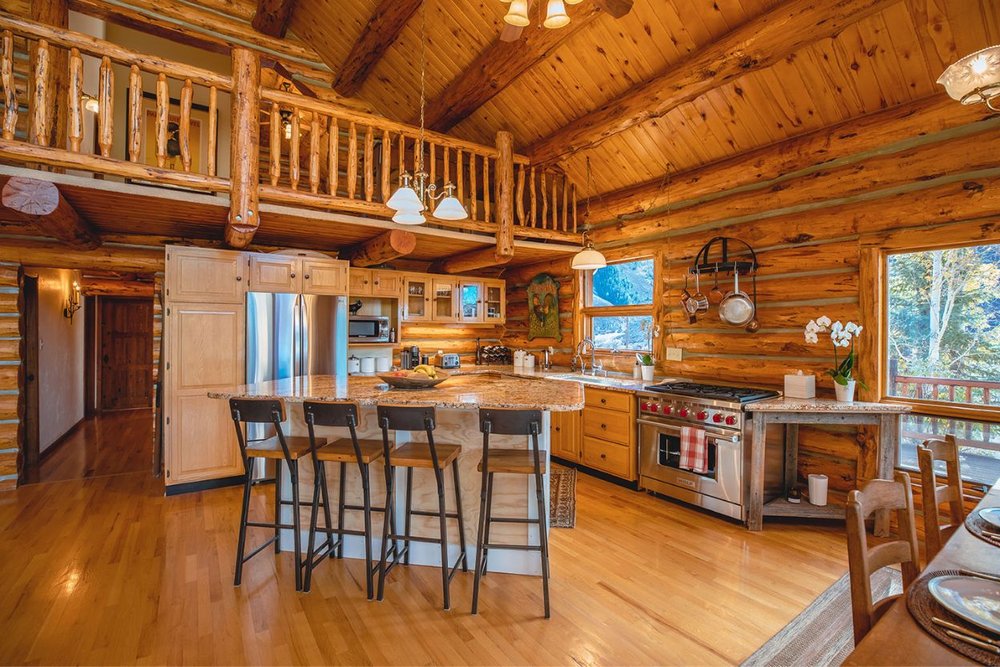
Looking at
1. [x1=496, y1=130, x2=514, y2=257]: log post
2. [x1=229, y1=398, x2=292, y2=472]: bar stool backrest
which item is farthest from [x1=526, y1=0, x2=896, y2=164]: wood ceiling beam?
[x1=229, y1=398, x2=292, y2=472]: bar stool backrest

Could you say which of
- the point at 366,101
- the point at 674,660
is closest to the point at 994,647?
the point at 674,660

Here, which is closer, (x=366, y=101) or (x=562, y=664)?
(x=562, y=664)

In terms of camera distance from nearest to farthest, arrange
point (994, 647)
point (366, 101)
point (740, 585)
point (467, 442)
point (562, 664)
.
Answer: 1. point (994, 647)
2. point (562, 664)
3. point (740, 585)
4. point (467, 442)
5. point (366, 101)

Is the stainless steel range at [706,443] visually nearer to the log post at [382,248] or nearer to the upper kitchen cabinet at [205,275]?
the log post at [382,248]

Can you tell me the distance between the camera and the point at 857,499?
131cm

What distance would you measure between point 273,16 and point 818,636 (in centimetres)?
767

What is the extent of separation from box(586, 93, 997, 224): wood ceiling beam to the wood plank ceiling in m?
0.08

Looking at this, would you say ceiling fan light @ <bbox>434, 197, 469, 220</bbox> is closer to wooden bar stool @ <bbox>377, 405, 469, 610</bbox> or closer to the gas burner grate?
wooden bar stool @ <bbox>377, 405, 469, 610</bbox>

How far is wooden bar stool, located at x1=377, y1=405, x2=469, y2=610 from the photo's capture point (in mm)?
2576

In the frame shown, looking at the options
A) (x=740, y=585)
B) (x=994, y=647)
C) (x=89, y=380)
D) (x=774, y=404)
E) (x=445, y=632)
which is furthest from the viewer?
(x=89, y=380)

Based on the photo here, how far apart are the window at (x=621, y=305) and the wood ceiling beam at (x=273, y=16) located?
4835 mm

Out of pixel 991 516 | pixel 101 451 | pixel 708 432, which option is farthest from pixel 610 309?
pixel 101 451

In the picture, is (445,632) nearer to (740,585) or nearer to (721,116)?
(740,585)

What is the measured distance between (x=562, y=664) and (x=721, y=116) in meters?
4.34
